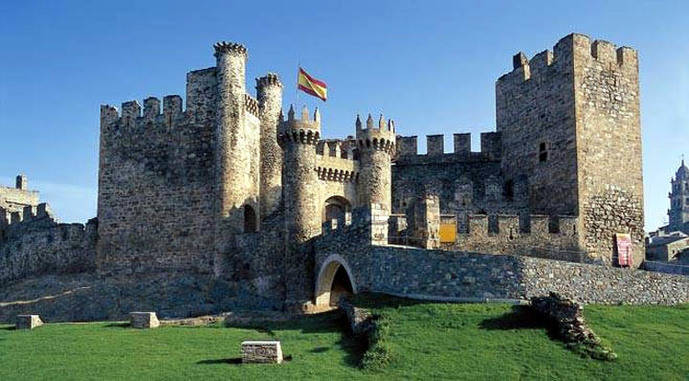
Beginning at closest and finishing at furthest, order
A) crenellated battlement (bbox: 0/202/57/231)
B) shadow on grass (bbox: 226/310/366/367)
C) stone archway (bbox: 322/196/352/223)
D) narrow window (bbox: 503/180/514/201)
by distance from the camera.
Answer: shadow on grass (bbox: 226/310/366/367)
narrow window (bbox: 503/180/514/201)
stone archway (bbox: 322/196/352/223)
crenellated battlement (bbox: 0/202/57/231)

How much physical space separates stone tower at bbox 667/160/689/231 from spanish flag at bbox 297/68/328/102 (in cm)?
6908

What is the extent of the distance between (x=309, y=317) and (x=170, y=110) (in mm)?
15658

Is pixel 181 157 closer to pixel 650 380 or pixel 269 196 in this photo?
pixel 269 196

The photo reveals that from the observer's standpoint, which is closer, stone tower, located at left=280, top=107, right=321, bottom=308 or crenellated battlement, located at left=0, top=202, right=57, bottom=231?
stone tower, located at left=280, top=107, right=321, bottom=308

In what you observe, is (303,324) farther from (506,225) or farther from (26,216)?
(26,216)

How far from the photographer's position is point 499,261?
2434 centimetres

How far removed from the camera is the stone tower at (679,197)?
95875mm

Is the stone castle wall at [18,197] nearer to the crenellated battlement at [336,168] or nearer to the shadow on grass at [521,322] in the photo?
the crenellated battlement at [336,168]

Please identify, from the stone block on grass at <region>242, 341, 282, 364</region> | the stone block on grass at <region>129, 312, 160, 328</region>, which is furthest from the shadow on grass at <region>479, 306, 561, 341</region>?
the stone block on grass at <region>129, 312, 160, 328</region>

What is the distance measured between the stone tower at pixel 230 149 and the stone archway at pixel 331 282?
5.66 m

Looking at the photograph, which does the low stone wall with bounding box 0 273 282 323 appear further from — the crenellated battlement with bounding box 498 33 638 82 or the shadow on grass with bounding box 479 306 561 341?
the crenellated battlement with bounding box 498 33 638 82

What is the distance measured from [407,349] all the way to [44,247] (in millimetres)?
28140

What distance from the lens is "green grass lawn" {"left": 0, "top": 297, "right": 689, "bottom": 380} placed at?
65.2 ft

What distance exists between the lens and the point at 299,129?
35.0 metres
